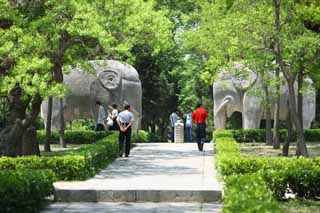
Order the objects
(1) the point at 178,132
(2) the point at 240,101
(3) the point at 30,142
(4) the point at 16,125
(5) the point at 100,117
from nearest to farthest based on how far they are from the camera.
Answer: (4) the point at 16,125
(3) the point at 30,142
(2) the point at 240,101
(5) the point at 100,117
(1) the point at 178,132

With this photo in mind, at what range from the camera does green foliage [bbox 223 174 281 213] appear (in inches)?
281

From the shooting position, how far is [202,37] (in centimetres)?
2181

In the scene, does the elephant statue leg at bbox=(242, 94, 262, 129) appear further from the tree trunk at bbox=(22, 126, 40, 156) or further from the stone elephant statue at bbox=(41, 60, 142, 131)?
the tree trunk at bbox=(22, 126, 40, 156)

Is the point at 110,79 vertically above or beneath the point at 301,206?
above

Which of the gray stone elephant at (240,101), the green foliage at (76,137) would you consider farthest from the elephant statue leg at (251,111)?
the green foliage at (76,137)

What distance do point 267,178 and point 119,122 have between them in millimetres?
7871

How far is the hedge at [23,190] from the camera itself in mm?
9703

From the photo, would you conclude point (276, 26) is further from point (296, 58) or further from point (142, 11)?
point (142, 11)

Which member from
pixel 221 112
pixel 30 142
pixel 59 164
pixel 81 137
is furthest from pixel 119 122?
pixel 221 112

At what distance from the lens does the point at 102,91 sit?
95.7 ft

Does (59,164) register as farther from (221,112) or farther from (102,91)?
(102,91)

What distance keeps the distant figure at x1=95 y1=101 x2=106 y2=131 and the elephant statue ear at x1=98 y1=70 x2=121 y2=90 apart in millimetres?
887

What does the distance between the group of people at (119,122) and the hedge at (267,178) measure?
4.02 m

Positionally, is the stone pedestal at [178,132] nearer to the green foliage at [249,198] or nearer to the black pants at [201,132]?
the black pants at [201,132]
